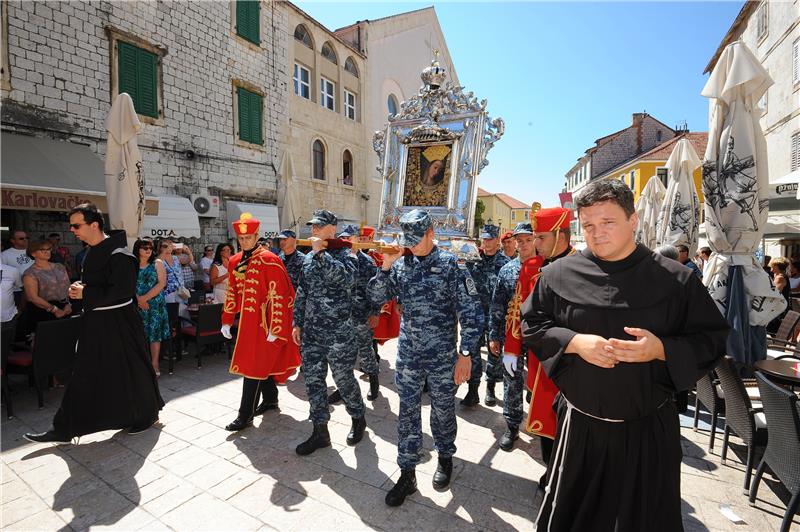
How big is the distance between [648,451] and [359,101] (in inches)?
804

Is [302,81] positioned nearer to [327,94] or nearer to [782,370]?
[327,94]

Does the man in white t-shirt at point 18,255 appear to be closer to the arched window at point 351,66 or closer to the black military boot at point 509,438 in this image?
the black military boot at point 509,438

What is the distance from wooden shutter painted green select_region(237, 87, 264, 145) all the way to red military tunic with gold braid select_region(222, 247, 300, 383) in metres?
11.6

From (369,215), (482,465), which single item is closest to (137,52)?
(369,215)

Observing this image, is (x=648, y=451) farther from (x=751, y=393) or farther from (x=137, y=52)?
(x=137, y=52)

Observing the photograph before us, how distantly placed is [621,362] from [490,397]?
134 inches

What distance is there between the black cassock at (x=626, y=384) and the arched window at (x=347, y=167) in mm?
18034

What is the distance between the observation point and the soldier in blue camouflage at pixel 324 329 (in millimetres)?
3787

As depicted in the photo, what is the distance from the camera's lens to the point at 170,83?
11.8 meters

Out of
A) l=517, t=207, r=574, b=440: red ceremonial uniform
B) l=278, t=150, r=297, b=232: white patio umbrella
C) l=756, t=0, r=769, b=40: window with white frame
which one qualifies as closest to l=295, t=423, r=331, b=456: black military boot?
l=517, t=207, r=574, b=440: red ceremonial uniform

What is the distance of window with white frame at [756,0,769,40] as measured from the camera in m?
14.8

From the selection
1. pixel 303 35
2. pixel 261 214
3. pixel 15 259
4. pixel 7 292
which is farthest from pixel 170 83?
pixel 7 292

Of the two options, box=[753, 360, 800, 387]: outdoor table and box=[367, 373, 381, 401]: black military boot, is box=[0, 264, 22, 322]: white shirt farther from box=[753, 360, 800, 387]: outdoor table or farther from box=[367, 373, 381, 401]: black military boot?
box=[753, 360, 800, 387]: outdoor table

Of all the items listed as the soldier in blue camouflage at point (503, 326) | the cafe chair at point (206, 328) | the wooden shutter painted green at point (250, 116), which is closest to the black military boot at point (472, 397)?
the soldier in blue camouflage at point (503, 326)
